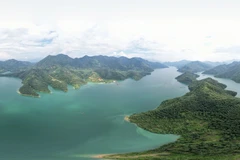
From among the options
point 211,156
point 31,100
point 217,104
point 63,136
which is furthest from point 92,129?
point 31,100

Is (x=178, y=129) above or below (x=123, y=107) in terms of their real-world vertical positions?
below

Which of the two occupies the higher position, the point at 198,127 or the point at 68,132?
the point at 68,132

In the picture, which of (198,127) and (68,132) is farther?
(198,127)

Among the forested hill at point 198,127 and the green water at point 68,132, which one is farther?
the green water at point 68,132

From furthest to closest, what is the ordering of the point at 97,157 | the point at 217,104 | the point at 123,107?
the point at 123,107 < the point at 217,104 < the point at 97,157

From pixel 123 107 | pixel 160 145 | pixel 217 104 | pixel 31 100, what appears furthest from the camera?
pixel 31 100

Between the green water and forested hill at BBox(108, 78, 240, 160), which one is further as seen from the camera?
the green water

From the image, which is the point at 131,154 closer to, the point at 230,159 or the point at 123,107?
the point at 230,159

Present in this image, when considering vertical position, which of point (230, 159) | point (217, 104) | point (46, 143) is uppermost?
point (217, 104)
